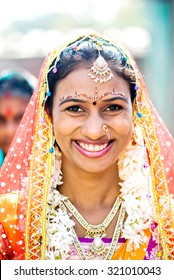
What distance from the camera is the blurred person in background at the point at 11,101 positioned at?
474 cm

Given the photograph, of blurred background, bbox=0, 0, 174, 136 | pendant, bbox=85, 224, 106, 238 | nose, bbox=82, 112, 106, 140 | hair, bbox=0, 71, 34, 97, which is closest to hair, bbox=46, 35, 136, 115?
nose, bbox=82, 112, 106, 140

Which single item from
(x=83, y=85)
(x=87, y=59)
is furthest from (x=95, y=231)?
(x=87, y=59)

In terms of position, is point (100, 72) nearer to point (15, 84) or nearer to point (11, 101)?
point (11, 101)

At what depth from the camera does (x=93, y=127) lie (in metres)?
3.02

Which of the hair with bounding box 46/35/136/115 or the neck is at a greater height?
the hair with bounding box 46/35/136/115

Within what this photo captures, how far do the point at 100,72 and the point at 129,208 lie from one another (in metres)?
0.63

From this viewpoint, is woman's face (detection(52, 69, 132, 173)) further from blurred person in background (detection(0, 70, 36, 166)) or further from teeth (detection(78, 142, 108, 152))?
blurred person in background (detection(0, 70, 36, 166))

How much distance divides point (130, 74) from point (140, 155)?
1.31ft

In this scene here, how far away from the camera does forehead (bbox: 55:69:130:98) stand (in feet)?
10.1

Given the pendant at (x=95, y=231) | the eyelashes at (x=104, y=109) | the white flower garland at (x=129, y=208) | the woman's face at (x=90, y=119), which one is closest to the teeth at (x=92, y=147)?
the woman's face at (x=90, y=119)

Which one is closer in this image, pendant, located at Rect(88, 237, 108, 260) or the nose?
the nose

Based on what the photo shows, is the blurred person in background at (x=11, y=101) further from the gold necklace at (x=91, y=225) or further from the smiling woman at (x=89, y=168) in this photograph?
the gold necklace at (x=91, y=225)
